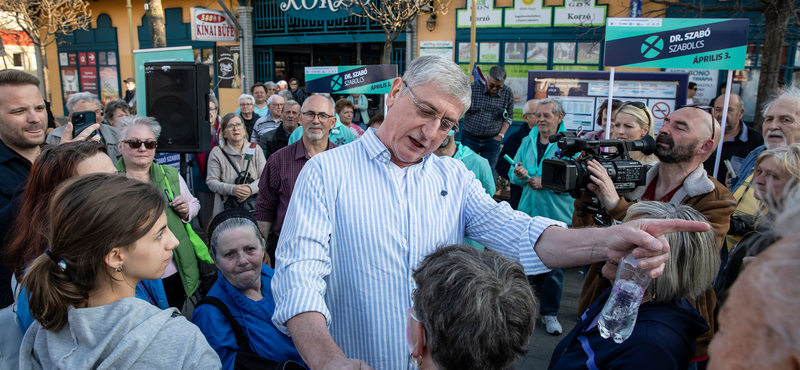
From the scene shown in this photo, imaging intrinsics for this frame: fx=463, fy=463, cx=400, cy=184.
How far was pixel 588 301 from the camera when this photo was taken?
2555 millimetres

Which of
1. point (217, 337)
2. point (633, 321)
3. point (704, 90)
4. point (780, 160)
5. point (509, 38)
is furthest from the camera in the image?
point (509, 38)

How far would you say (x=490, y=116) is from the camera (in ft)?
24.4

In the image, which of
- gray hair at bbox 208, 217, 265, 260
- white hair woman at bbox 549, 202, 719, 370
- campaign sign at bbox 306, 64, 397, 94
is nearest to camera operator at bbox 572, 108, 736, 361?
white hair woman at bbox 549, 202, 719, 370

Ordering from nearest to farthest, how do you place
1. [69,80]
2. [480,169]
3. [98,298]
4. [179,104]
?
[98,298]
[179,104]
[480,169]
[69,80]

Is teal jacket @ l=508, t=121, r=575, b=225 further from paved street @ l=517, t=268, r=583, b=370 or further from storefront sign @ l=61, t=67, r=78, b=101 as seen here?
storefront sign @ l=61, t=67, r=78, b=101

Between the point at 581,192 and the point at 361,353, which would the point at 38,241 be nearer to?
the point at 361,353

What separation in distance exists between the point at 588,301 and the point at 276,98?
571cm

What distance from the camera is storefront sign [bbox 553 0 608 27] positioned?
426 inches

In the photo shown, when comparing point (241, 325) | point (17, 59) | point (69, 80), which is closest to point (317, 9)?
point (241, 325)

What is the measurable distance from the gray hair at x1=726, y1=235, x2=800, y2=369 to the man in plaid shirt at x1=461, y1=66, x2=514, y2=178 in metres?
6.92

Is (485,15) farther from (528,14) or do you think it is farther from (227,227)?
(227,227)

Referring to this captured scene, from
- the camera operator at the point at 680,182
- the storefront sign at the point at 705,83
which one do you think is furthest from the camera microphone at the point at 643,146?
the storefront sign at the point at 705,83

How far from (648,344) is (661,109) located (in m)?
5.97

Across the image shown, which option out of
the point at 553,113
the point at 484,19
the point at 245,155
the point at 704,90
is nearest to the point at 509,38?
the point at 484,19
